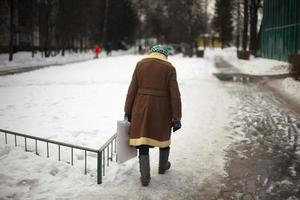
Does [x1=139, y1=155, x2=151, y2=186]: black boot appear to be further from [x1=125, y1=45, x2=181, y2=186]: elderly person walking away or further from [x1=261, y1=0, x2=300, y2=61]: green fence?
[x1=261, y1=0, x2=300, y2=61]: green fence

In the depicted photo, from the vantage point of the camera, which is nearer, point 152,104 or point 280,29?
point 152,104

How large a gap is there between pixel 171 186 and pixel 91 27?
60670mm

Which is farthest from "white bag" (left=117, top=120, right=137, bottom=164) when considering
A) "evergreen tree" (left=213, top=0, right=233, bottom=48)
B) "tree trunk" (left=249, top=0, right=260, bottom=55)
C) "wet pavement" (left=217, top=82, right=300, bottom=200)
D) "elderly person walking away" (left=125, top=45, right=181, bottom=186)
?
"evergreen tree" (left=213, top=0, right=233, bottom=48)

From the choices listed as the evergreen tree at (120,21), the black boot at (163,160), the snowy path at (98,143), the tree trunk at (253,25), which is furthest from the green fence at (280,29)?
the evergreen tree at (120,21)

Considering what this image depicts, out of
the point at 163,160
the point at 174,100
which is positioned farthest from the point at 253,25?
the point at 174,100

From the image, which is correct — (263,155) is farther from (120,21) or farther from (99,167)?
(120,21)

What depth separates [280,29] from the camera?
3128 cm

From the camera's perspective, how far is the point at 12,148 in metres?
6.54

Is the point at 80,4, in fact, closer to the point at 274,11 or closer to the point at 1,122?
the point at 274,11

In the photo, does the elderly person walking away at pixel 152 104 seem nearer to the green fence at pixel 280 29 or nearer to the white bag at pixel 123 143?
the white bag at pixel 123 143

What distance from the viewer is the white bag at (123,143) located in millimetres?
5348

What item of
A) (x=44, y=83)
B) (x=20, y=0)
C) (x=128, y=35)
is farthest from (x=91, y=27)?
(x=44, y=83)

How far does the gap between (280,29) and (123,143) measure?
28.9m

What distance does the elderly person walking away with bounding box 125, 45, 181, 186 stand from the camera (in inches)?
203
